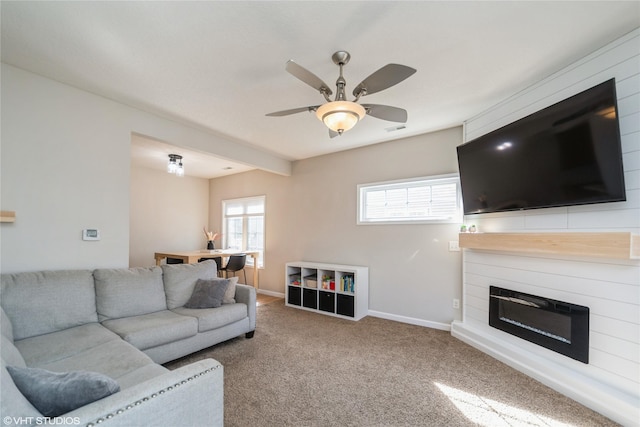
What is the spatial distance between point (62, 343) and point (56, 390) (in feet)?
4.18

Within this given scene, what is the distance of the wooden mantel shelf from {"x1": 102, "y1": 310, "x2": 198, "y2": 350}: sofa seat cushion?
2905mm

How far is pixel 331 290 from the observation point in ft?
13.4

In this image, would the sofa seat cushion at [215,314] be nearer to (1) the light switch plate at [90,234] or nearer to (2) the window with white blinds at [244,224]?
(1) the light switch plate at [90,234]

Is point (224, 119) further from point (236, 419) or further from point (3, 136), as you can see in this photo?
point (236, 419)

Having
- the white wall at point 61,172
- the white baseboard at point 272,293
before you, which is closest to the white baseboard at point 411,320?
the white baseboard at point 272,293

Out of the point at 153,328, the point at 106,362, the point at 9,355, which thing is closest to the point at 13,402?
the point at 9,355

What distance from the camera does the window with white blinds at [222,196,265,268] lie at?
5723 mm

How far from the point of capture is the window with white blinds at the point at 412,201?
3.52 metres

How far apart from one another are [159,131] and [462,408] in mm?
3875

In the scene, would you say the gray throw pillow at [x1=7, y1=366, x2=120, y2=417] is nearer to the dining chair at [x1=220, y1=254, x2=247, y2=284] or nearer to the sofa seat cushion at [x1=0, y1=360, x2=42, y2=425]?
the sofa seat cushion at [x1=0, y1=360, x2=42, y2=425]

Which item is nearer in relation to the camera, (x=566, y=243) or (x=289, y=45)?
(x=289, y=45)

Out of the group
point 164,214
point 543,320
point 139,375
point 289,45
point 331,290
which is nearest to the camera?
point 139,375

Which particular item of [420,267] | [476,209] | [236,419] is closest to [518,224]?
[476,209]

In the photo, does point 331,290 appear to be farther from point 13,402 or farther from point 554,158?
point 13,402
